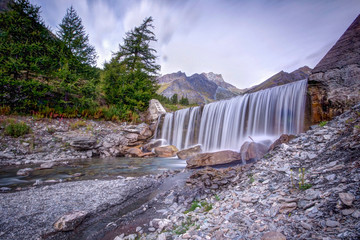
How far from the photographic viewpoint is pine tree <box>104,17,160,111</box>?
55.4ft

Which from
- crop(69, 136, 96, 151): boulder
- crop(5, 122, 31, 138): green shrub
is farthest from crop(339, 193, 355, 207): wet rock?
crop(5, 122, 31, 138): green shrub

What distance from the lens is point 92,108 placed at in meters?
14.1

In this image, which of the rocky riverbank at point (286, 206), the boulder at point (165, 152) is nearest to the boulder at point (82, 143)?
the boulder at point (165, 152)

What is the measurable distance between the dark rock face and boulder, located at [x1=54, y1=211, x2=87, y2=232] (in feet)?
29.7

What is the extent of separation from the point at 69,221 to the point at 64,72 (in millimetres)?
13600

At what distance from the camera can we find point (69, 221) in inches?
109

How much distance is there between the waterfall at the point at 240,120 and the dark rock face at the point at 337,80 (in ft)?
2.66

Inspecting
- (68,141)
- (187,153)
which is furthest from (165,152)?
(68,141)

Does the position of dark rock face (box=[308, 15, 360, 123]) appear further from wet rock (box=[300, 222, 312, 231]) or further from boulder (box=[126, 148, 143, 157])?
boulder (box=[126, 148, 143, 157])

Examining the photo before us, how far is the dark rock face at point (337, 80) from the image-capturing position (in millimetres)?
5910

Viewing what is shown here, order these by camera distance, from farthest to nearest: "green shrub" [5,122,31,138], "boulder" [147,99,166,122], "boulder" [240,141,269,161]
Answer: "boulder" [147,99,166,122], "green shrub" [5,122,31,138], "boulder" [240,141,269,161]

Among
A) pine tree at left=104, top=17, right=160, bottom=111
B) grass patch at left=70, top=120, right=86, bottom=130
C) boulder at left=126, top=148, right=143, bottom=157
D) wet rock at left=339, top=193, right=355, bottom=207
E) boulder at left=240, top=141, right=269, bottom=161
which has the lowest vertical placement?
boulder at left=126, top=148, right=143, bottom=157

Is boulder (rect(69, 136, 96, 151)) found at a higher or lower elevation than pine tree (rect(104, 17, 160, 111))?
lower

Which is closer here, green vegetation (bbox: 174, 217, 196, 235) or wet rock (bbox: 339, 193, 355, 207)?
wet rock (bbox: 339, 193, 355, 207)
